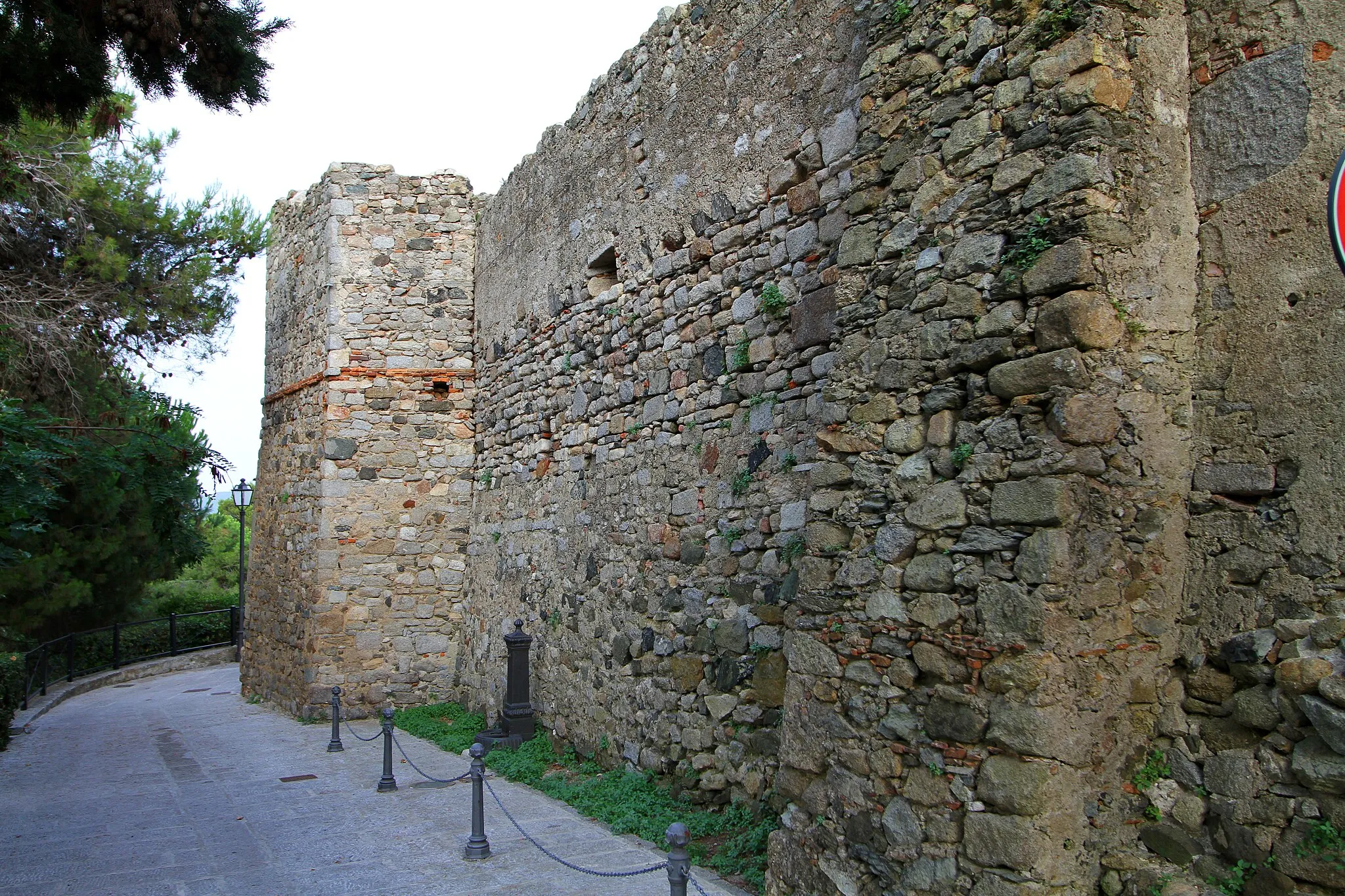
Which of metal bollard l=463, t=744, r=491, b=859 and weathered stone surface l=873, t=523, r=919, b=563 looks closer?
weathered stone surface l=873, t=523, r=919, b=563

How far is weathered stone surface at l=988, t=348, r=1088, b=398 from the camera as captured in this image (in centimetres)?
352

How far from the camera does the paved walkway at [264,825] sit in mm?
5543

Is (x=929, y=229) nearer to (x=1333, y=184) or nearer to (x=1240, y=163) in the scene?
(x=1240, y=163)

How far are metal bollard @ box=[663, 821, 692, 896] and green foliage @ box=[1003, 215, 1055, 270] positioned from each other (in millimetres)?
2592

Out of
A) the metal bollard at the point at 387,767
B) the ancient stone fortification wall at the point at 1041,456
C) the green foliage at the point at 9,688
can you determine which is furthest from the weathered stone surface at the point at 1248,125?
the green foliage at the point at 9,688

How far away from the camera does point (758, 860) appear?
5.14m

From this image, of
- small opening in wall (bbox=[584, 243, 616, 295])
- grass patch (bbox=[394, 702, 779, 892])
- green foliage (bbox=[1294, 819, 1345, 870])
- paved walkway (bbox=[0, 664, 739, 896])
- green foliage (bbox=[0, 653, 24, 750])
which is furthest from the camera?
green foliage (bbox=[0, 653, 24, 750])

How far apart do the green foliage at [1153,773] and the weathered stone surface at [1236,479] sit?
107 centimetres

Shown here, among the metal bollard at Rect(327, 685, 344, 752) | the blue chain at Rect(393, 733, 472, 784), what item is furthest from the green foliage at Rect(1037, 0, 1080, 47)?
the metal bollard at Rect(327, 685, 344, 752)

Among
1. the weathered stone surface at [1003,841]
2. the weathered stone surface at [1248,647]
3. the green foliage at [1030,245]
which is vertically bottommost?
the weathered stone surface at [1003,841]

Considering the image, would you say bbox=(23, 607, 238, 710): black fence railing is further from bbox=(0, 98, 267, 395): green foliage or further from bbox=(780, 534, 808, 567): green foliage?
bbox=(780, 534, 808, 567): green foliage

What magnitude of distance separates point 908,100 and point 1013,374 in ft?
4.78

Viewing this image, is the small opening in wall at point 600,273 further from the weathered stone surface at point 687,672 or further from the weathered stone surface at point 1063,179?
the weathered stone surface at point 1063,179

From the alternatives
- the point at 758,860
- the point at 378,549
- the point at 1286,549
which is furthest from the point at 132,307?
the point at 1286,549
